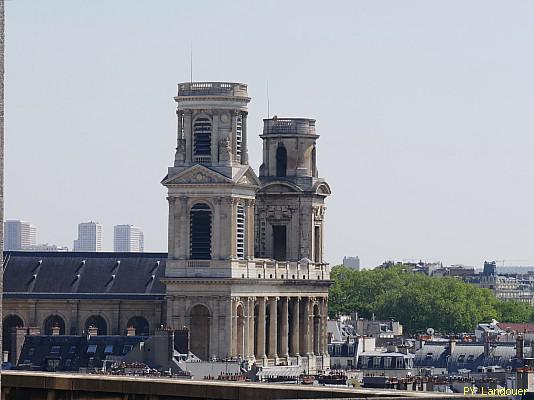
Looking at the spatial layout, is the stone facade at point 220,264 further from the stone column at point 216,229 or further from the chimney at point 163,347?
the chimney at point 163,347

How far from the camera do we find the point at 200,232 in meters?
149

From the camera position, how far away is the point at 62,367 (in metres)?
141

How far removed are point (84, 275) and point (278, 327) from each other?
1348cm

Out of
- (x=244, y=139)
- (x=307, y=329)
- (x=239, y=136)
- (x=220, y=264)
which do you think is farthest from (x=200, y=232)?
(x=307, y=329)

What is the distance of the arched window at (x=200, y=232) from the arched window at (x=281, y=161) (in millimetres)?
15573

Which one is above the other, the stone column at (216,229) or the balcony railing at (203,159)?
the balcony railing at (203,159)

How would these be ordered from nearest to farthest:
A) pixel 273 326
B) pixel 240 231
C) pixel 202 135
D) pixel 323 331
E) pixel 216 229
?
pixel 202 135 < pixel 216 229 < pixel 240 231 < pixel 273 326 < pixel 323 331

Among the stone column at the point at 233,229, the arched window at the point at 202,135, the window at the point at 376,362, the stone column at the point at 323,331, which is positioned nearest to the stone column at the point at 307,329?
the stone column at the point at 323,331

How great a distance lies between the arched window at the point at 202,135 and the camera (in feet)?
486

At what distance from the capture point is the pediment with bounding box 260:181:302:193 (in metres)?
162

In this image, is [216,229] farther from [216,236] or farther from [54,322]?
[54,322]

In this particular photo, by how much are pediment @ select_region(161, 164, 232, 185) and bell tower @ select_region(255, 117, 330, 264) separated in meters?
13.4

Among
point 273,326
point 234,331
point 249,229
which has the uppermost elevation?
point 249,229

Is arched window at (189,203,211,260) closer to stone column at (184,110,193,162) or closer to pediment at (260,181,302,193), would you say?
stone column at (184,110,193,162)
